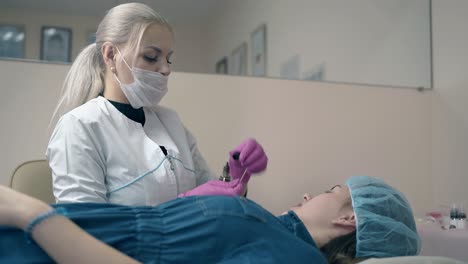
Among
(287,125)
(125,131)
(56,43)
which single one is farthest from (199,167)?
(56,43)

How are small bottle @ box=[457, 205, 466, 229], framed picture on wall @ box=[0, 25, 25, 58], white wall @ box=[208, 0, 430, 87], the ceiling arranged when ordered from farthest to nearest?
white wall @ box=[208, 0, 430, 87]
the ceiling
framed picture on wall @ box=[0, 25, 25, 58]
small bottle @ box=[457, 205, 466, 229]

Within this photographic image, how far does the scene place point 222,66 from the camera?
2.76 m

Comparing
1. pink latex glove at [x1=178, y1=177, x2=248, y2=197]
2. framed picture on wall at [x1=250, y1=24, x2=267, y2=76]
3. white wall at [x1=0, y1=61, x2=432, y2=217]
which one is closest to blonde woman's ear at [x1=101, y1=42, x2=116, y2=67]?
pink latex glove at [x1=178, y1=177, x2=248, y2=197]

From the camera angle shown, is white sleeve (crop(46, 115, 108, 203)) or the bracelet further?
white sleeve (crop(46, 115, 108, 203))

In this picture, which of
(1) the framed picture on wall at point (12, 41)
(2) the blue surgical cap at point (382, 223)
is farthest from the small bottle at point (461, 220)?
(1) the framed picture on wall at point (12, 41)

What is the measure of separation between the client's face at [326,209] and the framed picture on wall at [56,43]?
146 cm

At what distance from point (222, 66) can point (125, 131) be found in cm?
142

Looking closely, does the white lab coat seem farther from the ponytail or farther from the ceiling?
the ceiling

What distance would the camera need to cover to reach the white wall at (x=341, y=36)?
250cm

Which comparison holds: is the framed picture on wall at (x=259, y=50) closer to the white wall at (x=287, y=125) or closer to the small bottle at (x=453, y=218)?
the white wall at (x=287, y=125)

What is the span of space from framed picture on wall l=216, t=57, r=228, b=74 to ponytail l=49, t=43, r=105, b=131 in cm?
124

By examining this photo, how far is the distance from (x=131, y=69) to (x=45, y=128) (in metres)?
0.69

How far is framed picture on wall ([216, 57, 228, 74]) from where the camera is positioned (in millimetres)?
2717

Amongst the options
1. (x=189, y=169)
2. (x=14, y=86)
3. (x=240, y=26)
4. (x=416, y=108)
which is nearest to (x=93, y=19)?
(x=14, y=86)
